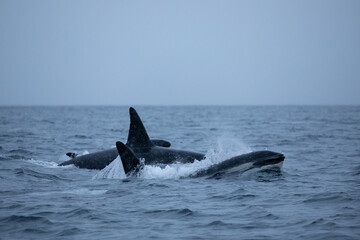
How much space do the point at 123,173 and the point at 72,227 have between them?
6108 mm

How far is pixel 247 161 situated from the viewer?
14.1 metres

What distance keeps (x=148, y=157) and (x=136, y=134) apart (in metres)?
0.94

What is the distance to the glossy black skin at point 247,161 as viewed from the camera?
1384 cm

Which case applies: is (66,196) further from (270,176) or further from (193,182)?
(270,176)

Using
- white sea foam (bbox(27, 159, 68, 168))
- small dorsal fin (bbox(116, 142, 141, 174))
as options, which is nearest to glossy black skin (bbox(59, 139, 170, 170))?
white sea foam (bbox(27, 159, 68, 168))

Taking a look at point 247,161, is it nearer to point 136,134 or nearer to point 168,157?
point 168,157

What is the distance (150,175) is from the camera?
48.9ft

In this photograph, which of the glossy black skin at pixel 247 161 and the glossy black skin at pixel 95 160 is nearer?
the glossy black skin at pixel 247 161

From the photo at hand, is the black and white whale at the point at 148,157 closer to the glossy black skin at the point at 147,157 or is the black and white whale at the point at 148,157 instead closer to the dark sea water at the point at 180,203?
the glossy black skin at the point at 147,157

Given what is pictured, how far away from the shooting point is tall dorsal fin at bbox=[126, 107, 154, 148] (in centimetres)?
1633

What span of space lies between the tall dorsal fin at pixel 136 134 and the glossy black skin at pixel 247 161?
115 inches

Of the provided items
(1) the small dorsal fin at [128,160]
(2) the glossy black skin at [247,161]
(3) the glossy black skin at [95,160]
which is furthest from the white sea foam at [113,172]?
(2) the glossy black skin at [247,161]

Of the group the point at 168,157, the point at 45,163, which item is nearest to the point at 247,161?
the point at 168,157

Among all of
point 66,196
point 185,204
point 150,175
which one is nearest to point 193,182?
point 150,175
